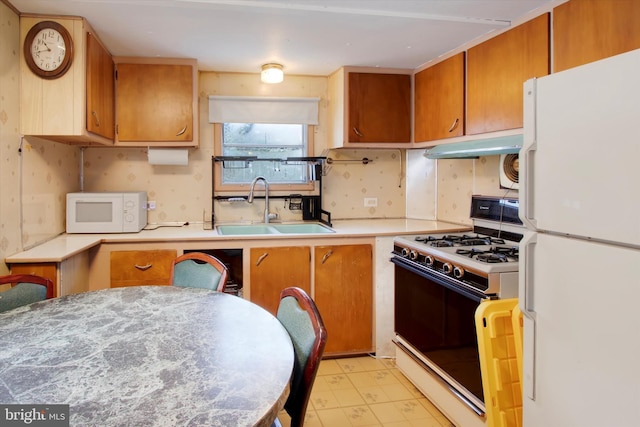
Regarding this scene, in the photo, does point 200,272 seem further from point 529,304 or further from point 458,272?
point 529,304

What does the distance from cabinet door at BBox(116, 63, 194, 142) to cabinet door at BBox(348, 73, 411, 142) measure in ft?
4.00

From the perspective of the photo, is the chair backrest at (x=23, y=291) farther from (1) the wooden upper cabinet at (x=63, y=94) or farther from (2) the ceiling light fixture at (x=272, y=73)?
(2) the ceiling light fixture at (x=272, y=73)

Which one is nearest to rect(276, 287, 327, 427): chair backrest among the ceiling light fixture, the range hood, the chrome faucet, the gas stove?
the gas stove

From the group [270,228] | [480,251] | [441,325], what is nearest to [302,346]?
[441,325]

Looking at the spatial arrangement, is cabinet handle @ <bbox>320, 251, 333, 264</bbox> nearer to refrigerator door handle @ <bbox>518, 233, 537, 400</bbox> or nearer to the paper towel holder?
the paper towel holder

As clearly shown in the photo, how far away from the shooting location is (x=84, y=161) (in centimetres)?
337

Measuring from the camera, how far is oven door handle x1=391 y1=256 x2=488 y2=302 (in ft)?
6.80

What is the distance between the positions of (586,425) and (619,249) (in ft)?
1.84

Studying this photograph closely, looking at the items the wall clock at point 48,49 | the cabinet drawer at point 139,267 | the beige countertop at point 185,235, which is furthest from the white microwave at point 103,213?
the wall clock at point 48,49

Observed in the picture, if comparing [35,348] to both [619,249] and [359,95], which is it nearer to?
[619,249]

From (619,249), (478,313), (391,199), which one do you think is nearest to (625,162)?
(619,249)

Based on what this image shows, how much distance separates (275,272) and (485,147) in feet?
5.07

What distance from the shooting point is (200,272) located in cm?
221

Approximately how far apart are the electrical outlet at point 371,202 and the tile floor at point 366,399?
1356 millimetres
